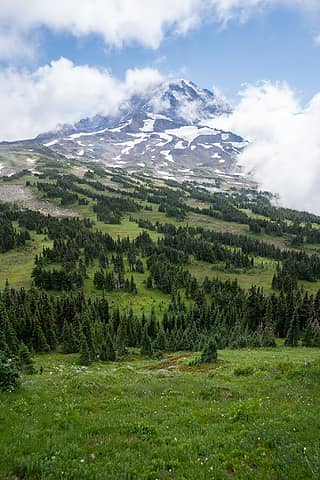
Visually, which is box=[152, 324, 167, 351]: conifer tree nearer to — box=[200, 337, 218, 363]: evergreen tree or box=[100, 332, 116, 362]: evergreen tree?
box=[100, 332, 116, 362]: evergreen tree

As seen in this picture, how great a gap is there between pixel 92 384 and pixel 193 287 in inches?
5261

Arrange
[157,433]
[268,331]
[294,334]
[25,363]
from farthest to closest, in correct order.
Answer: [268,331] → [294,334] → [25,363] → [157,433]

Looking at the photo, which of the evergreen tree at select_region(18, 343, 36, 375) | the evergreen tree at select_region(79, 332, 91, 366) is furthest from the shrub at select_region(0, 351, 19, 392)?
the evergreen tree at select_region(79, 332, 91, 366)

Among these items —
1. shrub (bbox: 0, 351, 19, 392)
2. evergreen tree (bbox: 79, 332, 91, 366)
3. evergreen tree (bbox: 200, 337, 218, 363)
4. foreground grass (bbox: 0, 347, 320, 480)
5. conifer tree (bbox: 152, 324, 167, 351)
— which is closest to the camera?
foreground grass (bbox: 0, 347, 320, 480)

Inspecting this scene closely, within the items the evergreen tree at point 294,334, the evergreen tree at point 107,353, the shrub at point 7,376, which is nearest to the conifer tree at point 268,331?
the evergreen tree at point 294,334

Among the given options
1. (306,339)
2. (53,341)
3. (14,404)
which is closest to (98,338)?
(53,341)

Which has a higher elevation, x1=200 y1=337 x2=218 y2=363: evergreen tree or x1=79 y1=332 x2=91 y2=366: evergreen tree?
x1=200 y1=337 x2=218 y2=363: evergreen tree

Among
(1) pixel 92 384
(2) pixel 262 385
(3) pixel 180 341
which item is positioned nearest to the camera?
(1) pixel 92 384

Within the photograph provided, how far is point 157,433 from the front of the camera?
14.5 meters

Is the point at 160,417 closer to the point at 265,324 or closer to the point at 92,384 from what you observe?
the point at 92,384

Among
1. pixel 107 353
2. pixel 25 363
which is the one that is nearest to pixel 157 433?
pixel 25 363

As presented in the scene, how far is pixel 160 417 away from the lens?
16.9 m

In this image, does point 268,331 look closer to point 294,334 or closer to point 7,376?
point 294,334

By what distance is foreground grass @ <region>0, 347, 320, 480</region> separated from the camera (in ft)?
37.4
